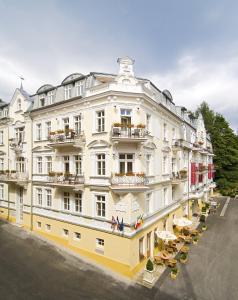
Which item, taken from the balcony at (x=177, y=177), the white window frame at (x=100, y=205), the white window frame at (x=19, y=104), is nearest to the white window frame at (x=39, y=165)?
the white window frame at (x=19, y=104)

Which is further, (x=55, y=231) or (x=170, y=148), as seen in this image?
(x=170, y=148)

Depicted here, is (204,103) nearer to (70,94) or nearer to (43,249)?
(70,94)

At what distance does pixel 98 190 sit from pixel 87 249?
17.0 feet

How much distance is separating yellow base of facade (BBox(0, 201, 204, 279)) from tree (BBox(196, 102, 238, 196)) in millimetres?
34689

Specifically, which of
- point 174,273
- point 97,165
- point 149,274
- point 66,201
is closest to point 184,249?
point 174,273

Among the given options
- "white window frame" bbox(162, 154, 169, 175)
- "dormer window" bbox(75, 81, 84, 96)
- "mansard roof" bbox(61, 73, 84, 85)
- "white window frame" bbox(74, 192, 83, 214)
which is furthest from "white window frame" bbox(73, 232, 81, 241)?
"mansard roof" bbox(61, 73, 84, 85)

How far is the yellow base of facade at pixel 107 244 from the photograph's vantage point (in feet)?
46.0

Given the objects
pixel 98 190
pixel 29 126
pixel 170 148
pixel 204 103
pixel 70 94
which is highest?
pixel 204 103

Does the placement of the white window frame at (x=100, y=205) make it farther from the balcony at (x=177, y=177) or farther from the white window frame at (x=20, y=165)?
the white window frame at (x=20, y=165)

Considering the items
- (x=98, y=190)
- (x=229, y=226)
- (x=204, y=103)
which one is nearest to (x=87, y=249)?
(x=98, y=190)

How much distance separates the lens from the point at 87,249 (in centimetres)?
1614

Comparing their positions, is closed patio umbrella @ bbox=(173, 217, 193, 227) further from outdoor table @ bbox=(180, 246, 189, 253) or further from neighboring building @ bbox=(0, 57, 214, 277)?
outdoor table @ bbox=(180, 246, 189, 253)

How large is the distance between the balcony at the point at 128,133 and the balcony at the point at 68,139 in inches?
135

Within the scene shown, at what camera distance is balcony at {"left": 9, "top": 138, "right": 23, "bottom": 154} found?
72.4ft
